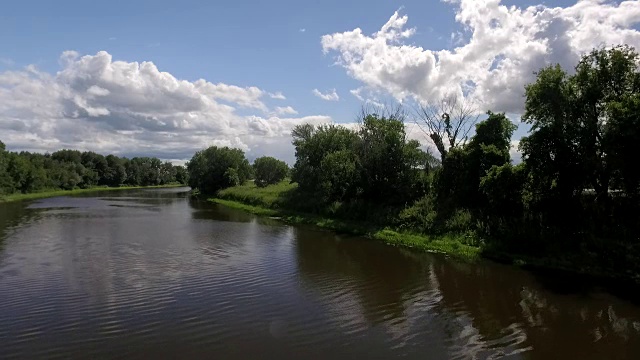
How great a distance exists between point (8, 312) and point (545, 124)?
2542 centimetres

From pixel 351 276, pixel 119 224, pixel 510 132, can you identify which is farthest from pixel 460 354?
pixel 119 224

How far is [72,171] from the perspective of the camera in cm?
12256

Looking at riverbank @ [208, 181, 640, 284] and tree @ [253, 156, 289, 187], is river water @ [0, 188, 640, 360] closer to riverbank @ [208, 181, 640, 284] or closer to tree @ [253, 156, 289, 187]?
riverbank @ [208, 181, 640, 284]

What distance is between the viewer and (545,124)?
2434 cm

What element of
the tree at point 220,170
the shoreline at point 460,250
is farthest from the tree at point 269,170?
the shoreline at point 460,250

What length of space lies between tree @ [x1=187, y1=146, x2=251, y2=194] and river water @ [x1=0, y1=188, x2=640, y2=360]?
59605 millimetres

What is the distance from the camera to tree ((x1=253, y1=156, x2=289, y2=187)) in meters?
97.0

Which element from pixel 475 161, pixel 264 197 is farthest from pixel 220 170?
pixel 475 161

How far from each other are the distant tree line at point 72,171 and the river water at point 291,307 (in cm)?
7153

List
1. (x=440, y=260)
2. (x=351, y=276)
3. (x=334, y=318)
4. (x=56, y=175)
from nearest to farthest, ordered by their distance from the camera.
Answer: (x=334, y=318) → (x=351, y=276) → (x=440, y=260) → (x=56, y=175)

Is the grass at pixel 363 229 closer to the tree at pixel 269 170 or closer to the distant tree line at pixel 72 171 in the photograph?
the tree at pixel 269 170

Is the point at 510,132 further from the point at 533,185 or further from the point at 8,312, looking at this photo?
the point at 8,312

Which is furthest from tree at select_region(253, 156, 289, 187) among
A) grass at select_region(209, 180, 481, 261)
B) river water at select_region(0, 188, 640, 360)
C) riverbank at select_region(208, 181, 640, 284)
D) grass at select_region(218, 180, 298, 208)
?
river water at select_region(0, 188, 640, 360)

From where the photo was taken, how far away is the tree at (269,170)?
97.0 metres
